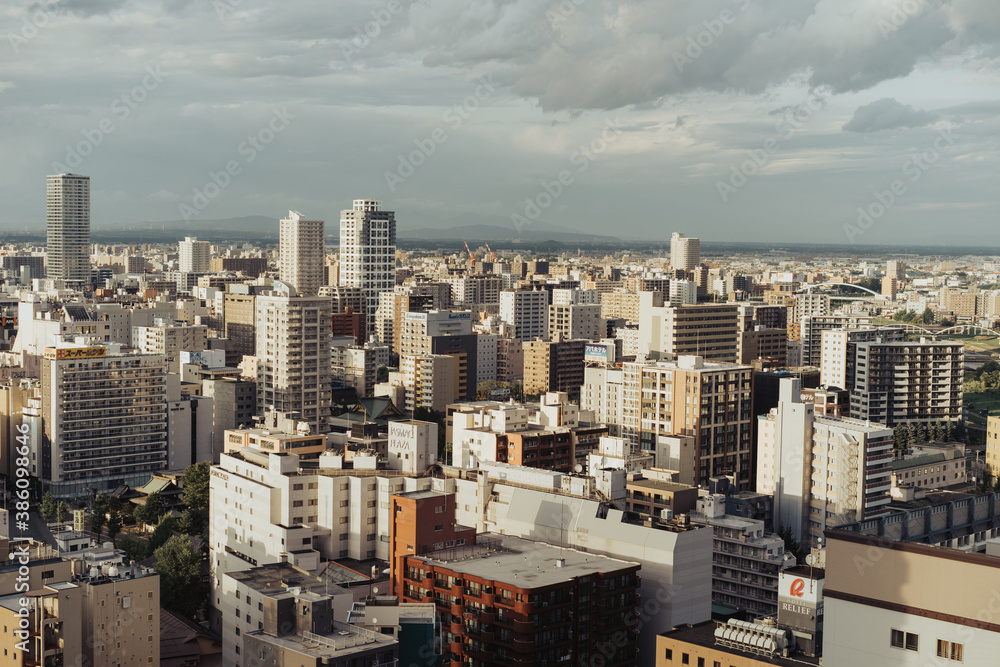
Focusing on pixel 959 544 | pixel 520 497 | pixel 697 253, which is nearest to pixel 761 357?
pixel 520 497

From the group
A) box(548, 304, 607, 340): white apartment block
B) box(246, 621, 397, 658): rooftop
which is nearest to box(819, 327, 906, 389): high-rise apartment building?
box(548, 304, 607, 340): white apartment block

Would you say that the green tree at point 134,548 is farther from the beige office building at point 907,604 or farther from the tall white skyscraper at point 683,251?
the tall white skyscraper at point 683,251

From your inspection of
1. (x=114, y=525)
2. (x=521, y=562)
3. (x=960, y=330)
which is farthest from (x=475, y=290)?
(x=521, y=562)

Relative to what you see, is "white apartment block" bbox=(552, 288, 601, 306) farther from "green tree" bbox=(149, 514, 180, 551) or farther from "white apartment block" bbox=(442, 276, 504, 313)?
"green tree" bbox=(149, 514, 180, 551)

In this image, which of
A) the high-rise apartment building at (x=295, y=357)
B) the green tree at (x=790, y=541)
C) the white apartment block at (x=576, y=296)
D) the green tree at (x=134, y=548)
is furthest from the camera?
the white apartment block at (x=576, y=296)

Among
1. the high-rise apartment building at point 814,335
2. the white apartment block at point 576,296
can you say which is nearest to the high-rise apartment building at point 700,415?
the high-rise apartment building at point 814,335
